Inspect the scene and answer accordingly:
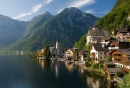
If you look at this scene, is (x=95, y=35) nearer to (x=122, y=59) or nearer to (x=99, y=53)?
(x=99, y=53)

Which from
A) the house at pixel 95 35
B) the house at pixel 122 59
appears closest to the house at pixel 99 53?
the house at pixel 122 59

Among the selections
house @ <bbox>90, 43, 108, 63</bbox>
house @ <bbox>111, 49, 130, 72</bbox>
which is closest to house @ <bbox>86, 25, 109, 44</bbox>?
house @ <bbox>90, 43, 108, 63</bbox>

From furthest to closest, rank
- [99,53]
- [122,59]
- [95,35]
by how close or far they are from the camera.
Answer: [95,35] → [99,53] → [122,59]

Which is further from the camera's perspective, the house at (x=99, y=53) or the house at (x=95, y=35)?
the house at (x=95, y=35)

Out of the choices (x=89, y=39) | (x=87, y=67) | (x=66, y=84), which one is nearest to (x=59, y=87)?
(x=66, y=84)

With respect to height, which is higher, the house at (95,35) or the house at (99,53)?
the house at (95,35)

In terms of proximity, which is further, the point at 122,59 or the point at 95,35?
the point at 95,35

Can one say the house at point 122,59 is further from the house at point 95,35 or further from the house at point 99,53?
the house at point 95,35

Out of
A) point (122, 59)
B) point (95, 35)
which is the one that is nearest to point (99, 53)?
point (122, 59)

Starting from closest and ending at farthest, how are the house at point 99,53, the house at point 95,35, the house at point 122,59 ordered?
1. the house at point 122,59
2. the house at point 99,53
3. the house at point 95,35

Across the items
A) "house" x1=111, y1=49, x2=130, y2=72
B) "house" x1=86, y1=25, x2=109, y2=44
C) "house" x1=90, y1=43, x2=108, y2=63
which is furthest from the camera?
"house" x1=86, y1=25, x2=109, y2=44

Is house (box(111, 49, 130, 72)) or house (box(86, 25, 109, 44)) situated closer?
house (box(111, 49, 130, 72))

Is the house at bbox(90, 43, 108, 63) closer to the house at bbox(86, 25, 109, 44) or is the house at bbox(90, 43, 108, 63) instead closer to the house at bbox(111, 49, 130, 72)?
the house at bbox(111, 49, 130, 72)

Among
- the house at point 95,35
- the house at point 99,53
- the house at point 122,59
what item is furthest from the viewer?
the house at point 95,35
